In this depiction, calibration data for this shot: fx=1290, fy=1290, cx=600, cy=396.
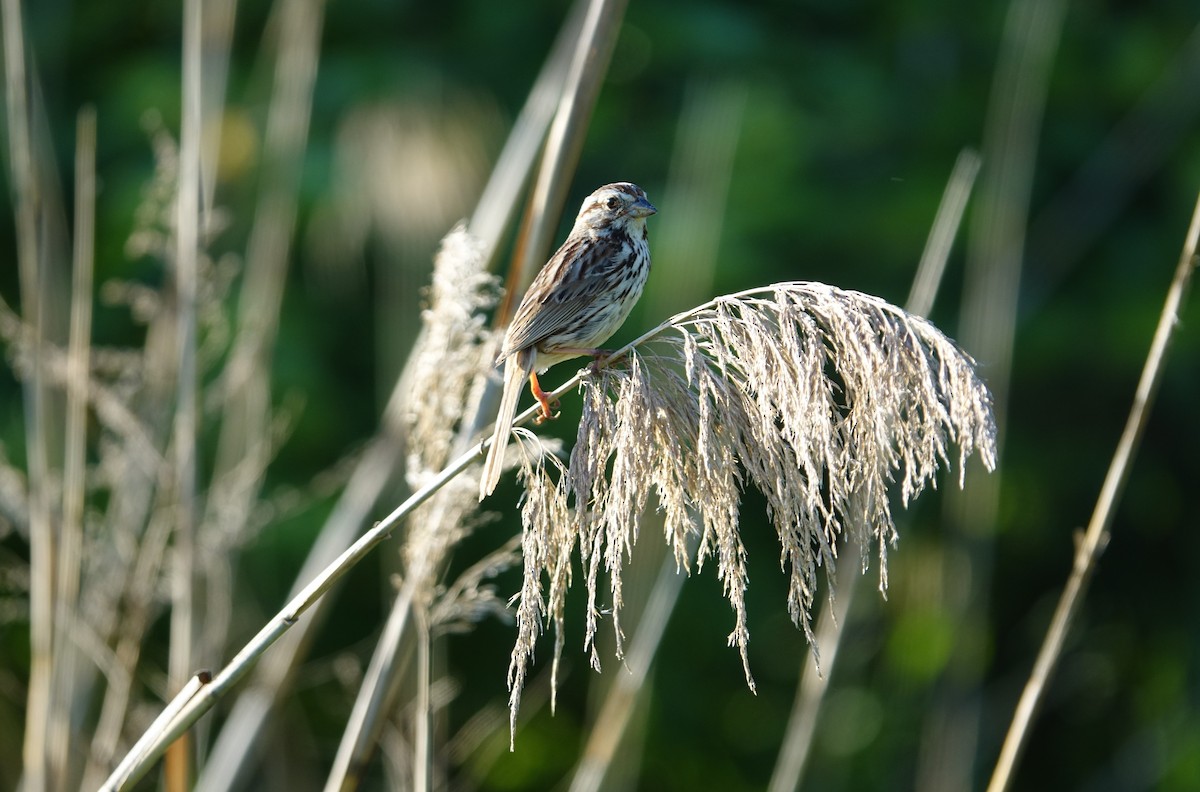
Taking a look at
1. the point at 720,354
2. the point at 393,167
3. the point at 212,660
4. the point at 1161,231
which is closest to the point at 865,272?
the point at 1161,231

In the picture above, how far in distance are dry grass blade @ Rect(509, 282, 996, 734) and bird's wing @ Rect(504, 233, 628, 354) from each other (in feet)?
1.80

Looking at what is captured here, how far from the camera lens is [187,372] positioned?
2.41 m

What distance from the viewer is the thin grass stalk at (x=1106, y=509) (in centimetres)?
183

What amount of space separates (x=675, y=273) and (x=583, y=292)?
3.09 feet

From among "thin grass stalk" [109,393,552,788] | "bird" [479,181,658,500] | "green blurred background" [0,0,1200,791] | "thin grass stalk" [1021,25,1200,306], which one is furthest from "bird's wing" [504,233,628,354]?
"thin grass stalk" [1021,25,1200,306]

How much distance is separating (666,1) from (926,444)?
4.59 meters

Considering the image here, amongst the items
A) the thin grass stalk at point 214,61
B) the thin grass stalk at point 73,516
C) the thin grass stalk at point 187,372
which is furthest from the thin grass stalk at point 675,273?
the thin grass stalk at point 214,61

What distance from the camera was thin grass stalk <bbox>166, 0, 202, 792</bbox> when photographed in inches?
92.6

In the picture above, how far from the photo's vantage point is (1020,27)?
4285 millimetres

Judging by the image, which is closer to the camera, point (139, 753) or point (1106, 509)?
point (139, 753)

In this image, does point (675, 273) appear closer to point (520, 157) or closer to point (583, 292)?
point (583, 292)

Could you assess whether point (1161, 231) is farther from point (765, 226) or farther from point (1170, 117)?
point (765, 226)

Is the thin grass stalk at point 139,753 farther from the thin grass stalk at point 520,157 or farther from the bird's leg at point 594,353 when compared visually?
the thin grass stalk at point 520,157

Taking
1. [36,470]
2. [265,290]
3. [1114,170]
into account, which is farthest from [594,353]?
[1114,170]
